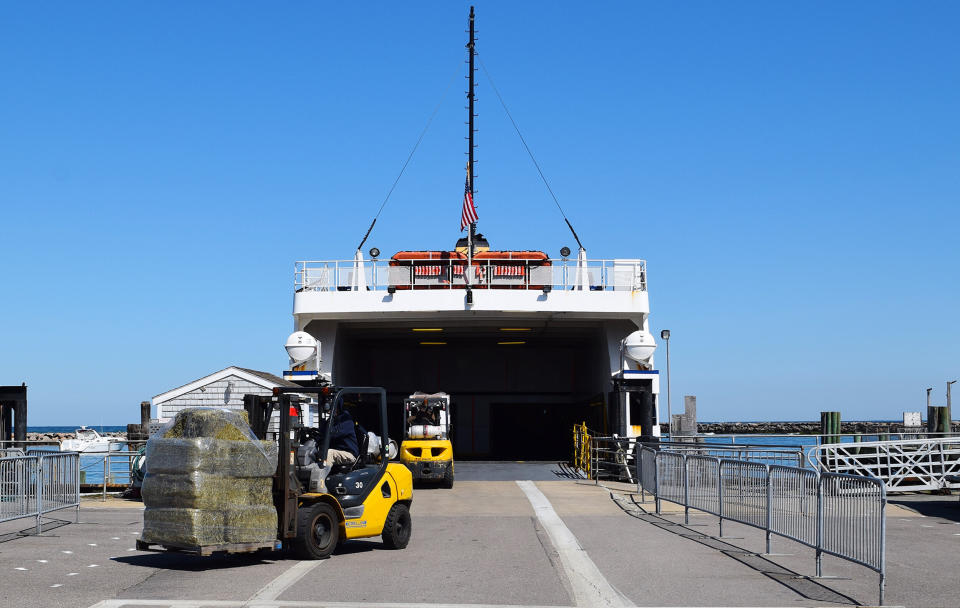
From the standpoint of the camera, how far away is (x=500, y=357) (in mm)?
41625

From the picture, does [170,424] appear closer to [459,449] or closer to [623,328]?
[623,328]

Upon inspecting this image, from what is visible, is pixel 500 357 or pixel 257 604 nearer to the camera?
pixel 257 604

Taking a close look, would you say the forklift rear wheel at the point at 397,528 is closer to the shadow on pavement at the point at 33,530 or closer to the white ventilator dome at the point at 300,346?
the shadow on pavement at the point at 33,530

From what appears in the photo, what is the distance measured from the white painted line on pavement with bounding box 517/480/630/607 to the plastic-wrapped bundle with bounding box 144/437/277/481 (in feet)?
12.2

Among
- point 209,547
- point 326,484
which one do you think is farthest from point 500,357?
point 209,547

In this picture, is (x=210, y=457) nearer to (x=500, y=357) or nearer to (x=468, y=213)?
(x=468, y=213)

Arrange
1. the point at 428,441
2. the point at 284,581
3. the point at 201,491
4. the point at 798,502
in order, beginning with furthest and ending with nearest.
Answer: the point at 428,441, the point at 798,502, the point at 201,491, the point at 284,581

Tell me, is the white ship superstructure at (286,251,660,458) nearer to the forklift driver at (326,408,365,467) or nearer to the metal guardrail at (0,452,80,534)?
Result: the metal guardrail at (0,452,80,534)

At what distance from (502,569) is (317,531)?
2.35 m

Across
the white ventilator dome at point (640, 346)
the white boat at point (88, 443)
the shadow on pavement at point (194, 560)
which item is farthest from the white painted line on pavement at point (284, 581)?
the white boat at point (88, 443)

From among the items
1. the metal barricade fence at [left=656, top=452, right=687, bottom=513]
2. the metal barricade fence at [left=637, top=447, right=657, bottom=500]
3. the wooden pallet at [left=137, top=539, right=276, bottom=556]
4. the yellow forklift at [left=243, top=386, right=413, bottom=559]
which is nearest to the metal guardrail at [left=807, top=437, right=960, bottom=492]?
the metal barricade fence at [left=637, top=447, right=657, bottom=500]

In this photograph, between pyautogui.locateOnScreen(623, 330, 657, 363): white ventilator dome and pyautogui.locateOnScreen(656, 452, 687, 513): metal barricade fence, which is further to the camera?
pyautogui.locateOnScreen(623, 330, 657, 363): white ventilator dome

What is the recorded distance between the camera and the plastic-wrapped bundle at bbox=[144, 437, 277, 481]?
1091 centimetres

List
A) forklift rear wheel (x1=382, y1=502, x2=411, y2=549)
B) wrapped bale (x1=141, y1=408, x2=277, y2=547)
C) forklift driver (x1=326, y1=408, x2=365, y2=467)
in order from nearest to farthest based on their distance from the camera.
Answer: wrapped bale (x1=141, y1=408, x2=277, y2=547), forklift driver (x1=326, y1=408, x2=365, y2=467), forklift rear wheel (x1=382, y1=502, x2=411, y2=549)
